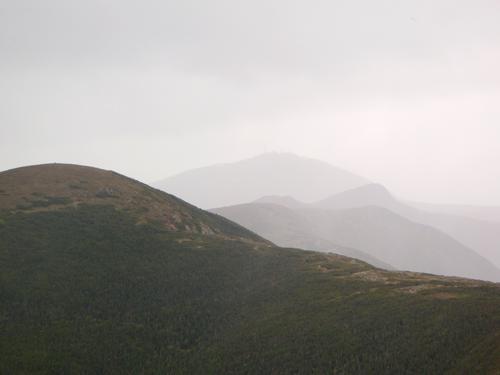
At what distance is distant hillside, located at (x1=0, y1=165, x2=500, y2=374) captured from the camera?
41312 mm

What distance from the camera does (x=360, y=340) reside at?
4406 centimetres

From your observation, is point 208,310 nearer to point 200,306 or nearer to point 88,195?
point 200,306

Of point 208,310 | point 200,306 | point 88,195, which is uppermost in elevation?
point 88,195

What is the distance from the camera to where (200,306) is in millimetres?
61406

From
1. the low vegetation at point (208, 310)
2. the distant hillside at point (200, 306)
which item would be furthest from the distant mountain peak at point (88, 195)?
the low vegetation at point (208, 310)

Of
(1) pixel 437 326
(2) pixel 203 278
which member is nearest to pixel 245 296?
(2) pixel 203 278

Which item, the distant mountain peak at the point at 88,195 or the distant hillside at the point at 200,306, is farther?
the distant mountain peak at the point at 88,195

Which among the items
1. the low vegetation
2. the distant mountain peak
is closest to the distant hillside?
the low vegetation

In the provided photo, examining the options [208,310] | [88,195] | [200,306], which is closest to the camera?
[208,310]

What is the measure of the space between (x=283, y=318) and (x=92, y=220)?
51.1 meters

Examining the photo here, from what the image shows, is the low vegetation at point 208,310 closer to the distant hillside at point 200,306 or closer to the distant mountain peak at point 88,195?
the distant hillside at point 200,306

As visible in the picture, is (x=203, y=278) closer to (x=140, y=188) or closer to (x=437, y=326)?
(x=437, y=326)

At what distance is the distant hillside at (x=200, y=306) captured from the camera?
41.3 metres

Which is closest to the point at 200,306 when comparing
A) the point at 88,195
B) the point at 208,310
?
the point at 208,310
